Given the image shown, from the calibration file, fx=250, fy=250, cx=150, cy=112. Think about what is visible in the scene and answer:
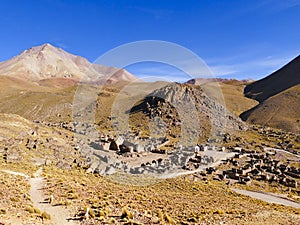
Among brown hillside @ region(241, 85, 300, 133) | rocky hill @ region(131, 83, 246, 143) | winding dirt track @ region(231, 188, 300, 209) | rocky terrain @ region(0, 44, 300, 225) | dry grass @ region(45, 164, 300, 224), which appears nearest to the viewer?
dry grass @ region(45, 164, 300, 224)

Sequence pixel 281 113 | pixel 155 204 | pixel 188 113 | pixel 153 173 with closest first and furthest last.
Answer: pixel 155 204 → pixel 153 173 → pixel 188 113 → pixel 281 113

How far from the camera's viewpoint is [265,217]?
1684 centimetres

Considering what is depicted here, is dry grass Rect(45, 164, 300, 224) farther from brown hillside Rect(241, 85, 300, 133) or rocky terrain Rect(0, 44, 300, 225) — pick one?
brown hillside Rect(241, 85, 300, 133)

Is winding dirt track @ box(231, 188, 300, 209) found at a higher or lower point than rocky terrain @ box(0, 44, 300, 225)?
lower

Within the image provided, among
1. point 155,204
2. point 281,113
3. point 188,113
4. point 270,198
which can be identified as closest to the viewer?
point 155,204

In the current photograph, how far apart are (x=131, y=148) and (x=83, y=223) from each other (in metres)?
31.1

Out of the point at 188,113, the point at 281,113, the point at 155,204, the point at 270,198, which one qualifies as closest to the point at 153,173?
the point at 270,198

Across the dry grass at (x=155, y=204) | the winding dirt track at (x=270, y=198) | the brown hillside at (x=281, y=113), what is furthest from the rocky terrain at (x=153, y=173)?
the brown hillside at (x=281, y=113)

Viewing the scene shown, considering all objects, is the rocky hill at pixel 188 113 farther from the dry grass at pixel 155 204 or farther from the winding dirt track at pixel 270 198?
the dry grass at pixel 155 204

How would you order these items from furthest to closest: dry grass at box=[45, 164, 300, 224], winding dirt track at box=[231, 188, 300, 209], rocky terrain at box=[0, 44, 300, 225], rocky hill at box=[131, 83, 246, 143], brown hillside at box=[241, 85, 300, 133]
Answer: brown hillside at box=[241, 85, 300, 133] < rocky hill at box=[131, 83, 246, 143] < winding dirt track at box=[231, 188, 300, 209] < rocky terrain at box=[0, 44, 300, 225] < dry grass at box=[45, 164, 300, 224]

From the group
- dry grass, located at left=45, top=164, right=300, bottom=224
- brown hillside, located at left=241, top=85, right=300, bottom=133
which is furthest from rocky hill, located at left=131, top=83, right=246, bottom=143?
dry grass, located at left=45, top=164, right=300, bottom=224

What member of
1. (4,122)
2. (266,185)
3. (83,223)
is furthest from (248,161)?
(4,122)

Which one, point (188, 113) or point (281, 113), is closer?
point (188, 113)

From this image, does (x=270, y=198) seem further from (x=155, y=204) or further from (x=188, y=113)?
(x=188, y=113)
